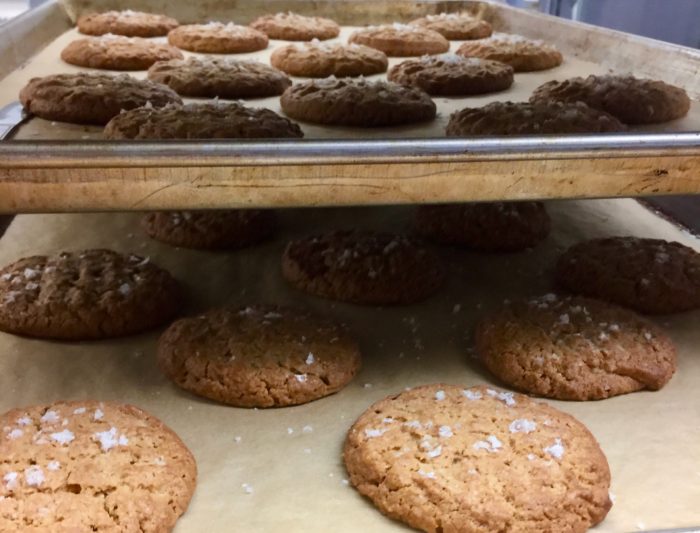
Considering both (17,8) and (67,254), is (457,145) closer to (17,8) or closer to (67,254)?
(67,254)

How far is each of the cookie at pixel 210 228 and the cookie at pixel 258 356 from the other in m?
0.36

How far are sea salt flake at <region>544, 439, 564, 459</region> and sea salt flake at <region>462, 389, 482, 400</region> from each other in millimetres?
170

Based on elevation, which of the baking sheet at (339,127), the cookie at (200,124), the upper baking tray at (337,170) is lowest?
the baking sheet at (339,127)

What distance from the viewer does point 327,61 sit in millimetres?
2293

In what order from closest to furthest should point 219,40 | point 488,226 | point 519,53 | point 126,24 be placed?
point 488,226
point 519,53
point 219,40
point 126,24

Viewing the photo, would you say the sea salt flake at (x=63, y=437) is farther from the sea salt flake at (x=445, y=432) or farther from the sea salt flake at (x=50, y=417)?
the sea salt flake at (x=445, y=432)

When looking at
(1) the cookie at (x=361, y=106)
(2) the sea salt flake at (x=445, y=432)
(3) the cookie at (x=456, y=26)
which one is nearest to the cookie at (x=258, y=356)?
(2) the sea salt flake at (x=445, y=432)

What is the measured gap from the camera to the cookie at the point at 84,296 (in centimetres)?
152

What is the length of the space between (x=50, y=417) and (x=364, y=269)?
0.77 meters

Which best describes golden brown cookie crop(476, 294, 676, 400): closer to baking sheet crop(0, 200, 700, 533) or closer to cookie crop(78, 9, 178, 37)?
baking sheet crop(0, 200, 700, 533)

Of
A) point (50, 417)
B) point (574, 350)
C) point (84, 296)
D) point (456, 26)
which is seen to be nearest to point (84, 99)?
point (84, 296)

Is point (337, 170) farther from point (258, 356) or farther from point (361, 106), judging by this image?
point (361, 106)

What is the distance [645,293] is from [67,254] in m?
1.33

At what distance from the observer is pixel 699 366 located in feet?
5.04
